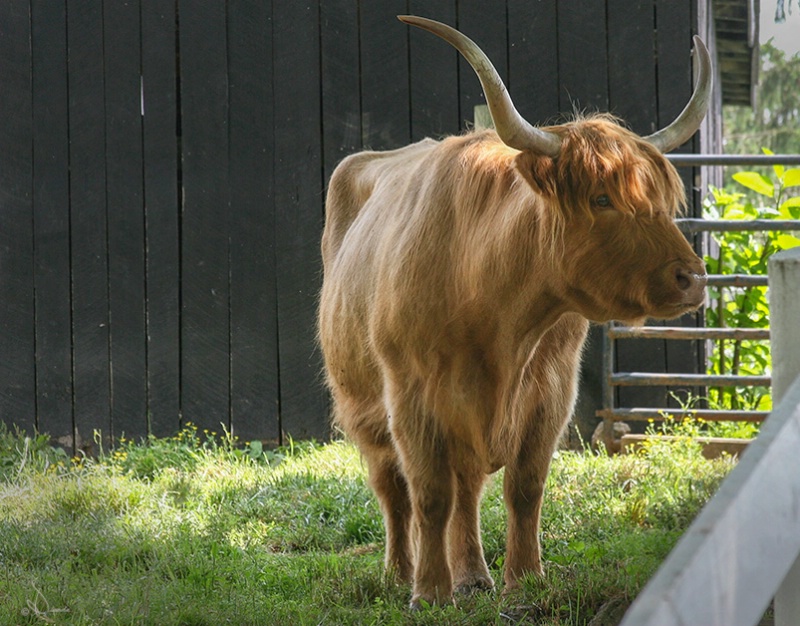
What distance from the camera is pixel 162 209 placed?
765 centimetres

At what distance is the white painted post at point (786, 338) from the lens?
5.93 ft

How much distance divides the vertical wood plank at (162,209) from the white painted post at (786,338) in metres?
6.13

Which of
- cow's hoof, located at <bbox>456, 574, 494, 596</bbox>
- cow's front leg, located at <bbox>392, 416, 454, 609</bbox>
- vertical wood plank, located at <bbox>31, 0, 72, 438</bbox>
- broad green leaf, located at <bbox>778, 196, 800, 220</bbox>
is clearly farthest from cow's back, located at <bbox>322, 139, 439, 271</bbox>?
broad green leaf, located at <bbox>778, 196, 800, 220</bbox>

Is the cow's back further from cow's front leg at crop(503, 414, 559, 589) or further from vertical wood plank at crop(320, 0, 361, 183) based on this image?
vertical wood plank at crop(320, 0, 361, 183)

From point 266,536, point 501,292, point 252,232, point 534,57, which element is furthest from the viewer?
point 252,232

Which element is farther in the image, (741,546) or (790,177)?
(790,177)

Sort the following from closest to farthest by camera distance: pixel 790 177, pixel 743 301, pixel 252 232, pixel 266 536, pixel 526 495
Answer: pixel 526 495, pixel 266 536, pixel 252 232, pixel 743 301, pixel 790 177

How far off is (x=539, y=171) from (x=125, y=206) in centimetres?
469

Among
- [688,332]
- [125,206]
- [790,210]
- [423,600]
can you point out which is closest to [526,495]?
[423,600]

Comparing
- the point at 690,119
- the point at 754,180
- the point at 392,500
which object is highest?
the point at 690,119

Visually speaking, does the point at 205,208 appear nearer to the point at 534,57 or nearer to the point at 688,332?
the point at 534,57

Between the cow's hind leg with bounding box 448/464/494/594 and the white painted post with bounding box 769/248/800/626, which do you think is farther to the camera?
the cow's hind leg with bounding box 448/464/494/594

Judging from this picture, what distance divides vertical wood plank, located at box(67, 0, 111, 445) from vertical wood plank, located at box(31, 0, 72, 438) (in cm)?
6

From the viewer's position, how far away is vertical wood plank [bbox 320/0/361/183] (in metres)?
7.52
